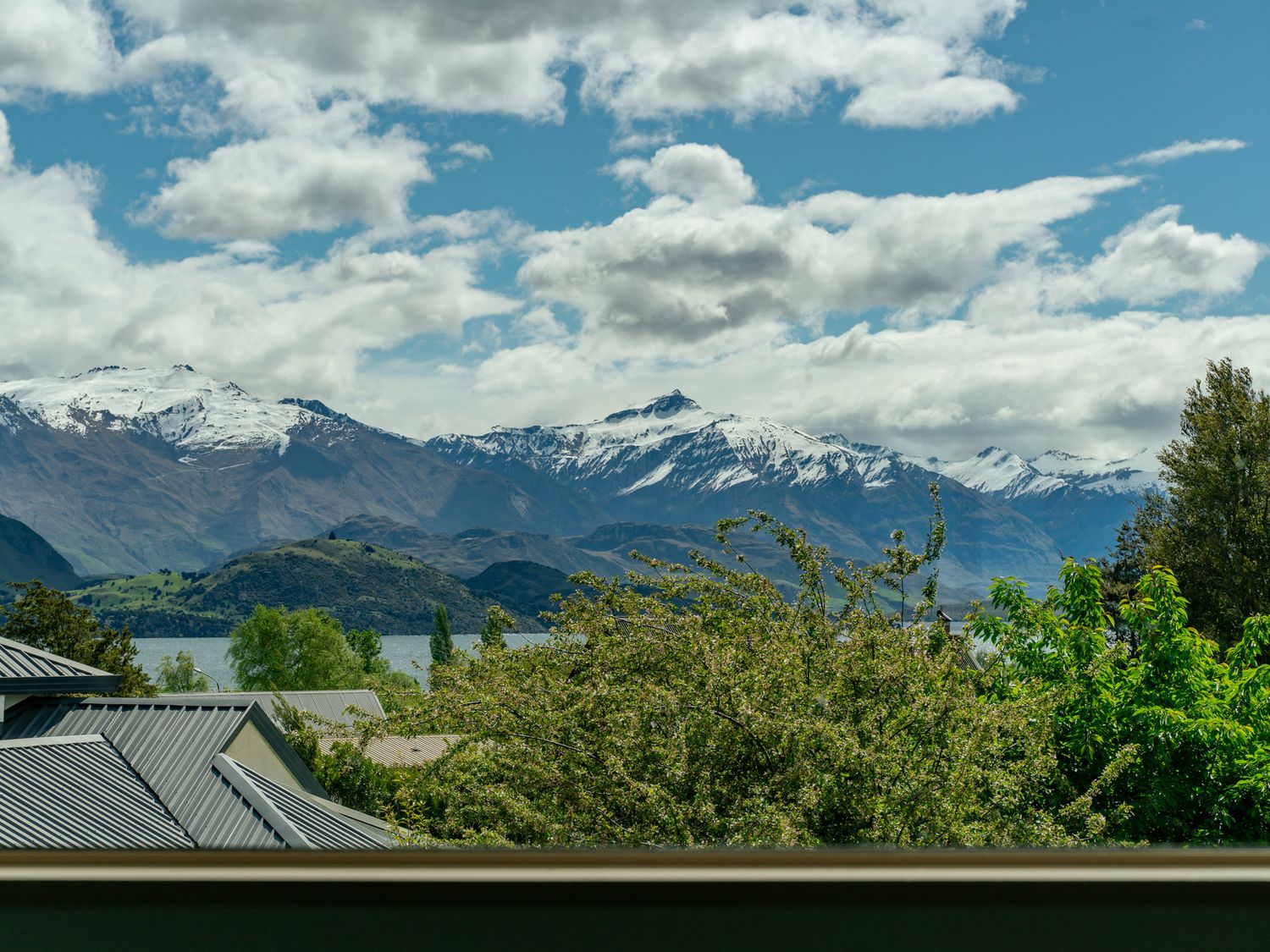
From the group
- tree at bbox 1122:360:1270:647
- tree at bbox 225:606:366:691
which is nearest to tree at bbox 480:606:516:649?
tree at bbox 1122:360:1270:647

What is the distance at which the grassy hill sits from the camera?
3159 inches

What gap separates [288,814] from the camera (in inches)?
272

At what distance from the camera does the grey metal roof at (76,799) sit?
4.88 metres

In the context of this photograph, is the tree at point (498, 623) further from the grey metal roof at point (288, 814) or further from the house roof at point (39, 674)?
the house roof at point (39, 674)

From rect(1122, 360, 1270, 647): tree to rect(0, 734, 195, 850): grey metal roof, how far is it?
942 centimetres

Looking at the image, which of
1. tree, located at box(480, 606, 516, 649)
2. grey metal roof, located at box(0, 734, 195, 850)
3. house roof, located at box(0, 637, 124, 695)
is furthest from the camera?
tree, located at box(480, 606, 516, 649)

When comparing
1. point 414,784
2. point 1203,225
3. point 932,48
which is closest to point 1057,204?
point 1203,225

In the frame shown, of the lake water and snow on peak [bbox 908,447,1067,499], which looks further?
snow on peak [bbox 908,447,1067,499]

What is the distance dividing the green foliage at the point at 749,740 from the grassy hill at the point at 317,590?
7947 cm

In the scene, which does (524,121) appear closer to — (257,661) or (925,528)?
(925,528)

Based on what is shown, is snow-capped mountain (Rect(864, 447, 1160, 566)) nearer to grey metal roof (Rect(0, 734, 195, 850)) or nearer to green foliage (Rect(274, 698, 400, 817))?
green foliage (Rect(274, 698, 400, 817))

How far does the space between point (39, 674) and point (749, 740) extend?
3808 mm

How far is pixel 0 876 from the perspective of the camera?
118cm

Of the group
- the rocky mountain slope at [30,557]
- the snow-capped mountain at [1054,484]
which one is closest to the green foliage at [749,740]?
the snow-capped mountain at [1054,484]
